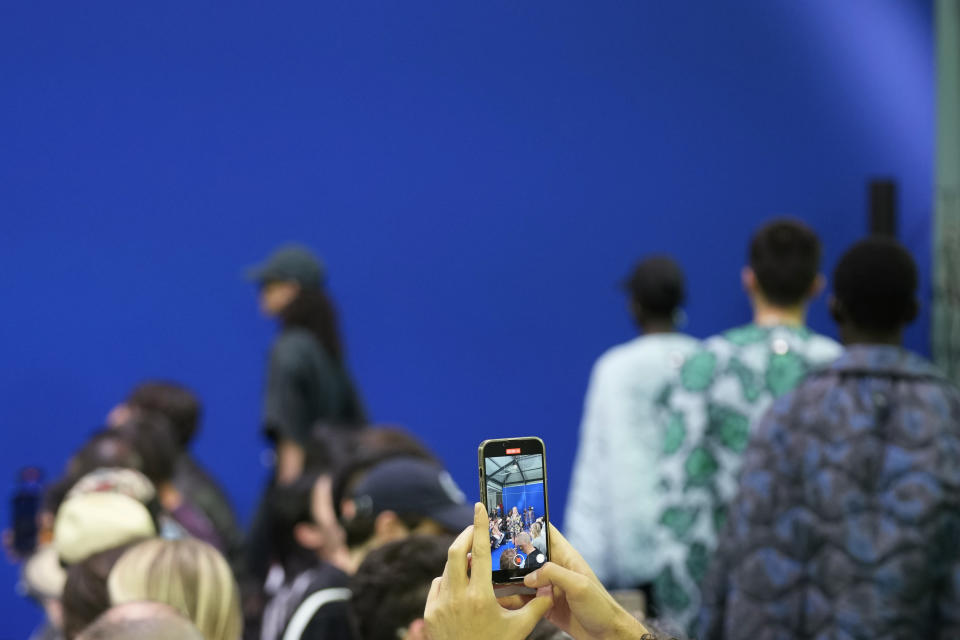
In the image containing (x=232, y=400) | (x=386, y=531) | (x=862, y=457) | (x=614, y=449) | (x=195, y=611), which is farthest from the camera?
(x=232, y=400)

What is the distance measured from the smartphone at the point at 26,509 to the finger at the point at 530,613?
10.3 feet

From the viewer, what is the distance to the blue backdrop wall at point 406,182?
552 cm

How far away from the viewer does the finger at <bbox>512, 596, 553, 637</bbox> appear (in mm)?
1121

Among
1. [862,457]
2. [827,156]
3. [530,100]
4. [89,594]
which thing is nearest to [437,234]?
[530,100]

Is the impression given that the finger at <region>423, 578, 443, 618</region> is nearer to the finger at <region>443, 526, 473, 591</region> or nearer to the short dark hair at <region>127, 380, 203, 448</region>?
the finger at <region>443, 526, 473, 591</region>

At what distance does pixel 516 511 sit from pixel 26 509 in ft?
12.8

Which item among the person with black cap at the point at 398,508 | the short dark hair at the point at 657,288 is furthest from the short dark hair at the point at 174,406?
the person with black cap at the point at 398,508

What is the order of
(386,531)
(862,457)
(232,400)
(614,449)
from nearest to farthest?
1. (386,531)
2. (862,457)
3. (614,449)
4. (232,400)

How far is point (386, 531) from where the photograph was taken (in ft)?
7.98

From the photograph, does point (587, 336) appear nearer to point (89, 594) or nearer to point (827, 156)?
point (827, 156)

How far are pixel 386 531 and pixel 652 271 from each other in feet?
5.17

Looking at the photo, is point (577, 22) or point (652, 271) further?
point (577, 22)

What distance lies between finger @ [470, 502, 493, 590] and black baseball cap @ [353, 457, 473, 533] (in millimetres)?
1270

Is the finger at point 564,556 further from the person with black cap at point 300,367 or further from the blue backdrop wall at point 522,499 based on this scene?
the person with black cap at point 300,367
